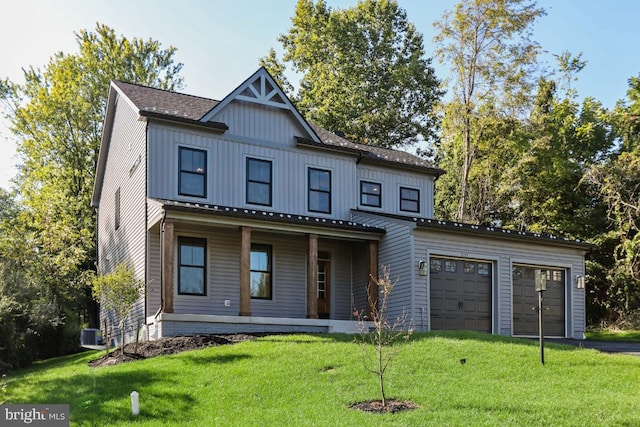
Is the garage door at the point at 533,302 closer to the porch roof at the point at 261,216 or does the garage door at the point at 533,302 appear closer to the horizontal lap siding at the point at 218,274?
the porch roof at the point at 261,216

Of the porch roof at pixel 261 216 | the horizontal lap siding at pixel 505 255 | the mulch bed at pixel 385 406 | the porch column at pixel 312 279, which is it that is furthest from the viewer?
the horizontal lap siding at pixel 505 255

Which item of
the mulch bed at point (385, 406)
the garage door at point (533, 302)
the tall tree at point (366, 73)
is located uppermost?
the tall tree at point (366, 73)

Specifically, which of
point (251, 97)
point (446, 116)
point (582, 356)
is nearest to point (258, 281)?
point (251, 97)

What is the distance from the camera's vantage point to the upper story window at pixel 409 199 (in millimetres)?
23609

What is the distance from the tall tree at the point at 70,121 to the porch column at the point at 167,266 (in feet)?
47.7

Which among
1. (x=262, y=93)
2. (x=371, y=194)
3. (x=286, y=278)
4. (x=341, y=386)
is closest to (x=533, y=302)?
(x=371, y=194)

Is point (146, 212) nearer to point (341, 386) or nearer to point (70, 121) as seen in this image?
point (341, 386)

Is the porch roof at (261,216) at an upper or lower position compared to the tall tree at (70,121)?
lower

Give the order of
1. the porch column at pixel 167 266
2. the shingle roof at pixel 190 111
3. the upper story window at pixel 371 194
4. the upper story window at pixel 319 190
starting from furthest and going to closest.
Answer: the upper story window at pixel 371 194, the upper story window at pixel 319 190, the shingle roof at pixel 190 111, the porch column at pixel 167 266

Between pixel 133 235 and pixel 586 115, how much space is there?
22.8 metres

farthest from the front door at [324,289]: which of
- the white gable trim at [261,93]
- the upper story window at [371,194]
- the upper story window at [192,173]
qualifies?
the white gable trim at [261,93]

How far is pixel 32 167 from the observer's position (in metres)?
34.3

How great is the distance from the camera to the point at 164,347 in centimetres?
1445

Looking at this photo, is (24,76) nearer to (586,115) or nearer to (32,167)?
(32,167)
